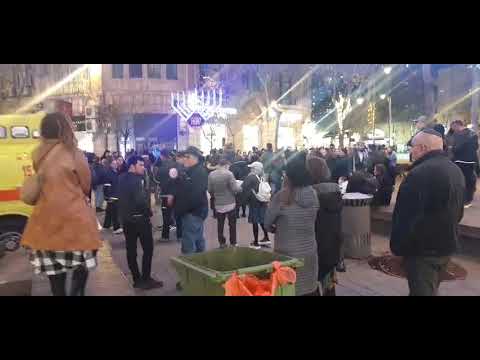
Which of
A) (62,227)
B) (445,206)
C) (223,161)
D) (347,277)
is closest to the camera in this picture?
(62,227)

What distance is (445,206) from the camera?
3.61 meters

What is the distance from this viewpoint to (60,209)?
290 cm

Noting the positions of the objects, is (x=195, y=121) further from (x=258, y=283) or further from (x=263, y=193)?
(x=258, y=283)

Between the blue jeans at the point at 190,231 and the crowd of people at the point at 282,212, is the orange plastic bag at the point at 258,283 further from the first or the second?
the blue jeans at the point at 190,231

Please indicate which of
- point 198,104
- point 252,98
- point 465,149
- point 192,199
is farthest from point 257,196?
point 252,98

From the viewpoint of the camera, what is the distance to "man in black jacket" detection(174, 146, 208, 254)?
6121mm

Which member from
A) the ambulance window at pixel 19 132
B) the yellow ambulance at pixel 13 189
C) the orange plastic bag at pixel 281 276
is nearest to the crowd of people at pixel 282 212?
the orange plastic bag at pixel 281 276

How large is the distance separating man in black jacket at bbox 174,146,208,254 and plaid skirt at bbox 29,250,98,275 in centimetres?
307

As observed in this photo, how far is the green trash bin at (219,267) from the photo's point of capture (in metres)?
3.27

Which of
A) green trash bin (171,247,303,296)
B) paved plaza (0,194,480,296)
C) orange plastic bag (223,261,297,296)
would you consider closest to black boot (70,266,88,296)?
green trash bin (171,247,303,296)

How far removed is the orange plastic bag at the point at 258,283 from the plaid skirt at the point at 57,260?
3.19 feet

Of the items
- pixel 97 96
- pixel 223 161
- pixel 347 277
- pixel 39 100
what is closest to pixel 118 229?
pixel 223 161
